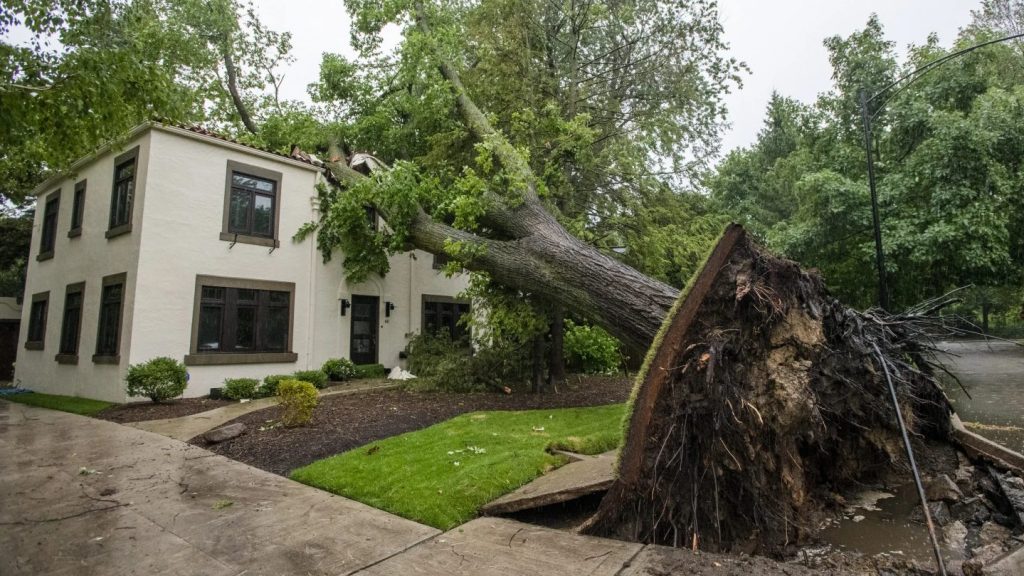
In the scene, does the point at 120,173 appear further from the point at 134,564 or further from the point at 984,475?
the point at 984,475

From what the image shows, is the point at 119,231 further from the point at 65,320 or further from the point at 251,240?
the point at 65,320

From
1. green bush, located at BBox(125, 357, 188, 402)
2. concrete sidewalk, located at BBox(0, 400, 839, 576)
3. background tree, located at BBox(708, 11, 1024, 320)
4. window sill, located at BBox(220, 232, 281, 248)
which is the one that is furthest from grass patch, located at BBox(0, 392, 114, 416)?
background tree, located at BBox(708, 11, 1024, 320)

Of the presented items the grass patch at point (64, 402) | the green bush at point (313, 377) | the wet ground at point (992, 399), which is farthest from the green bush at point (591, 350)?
the grass patch at point (64, 402)

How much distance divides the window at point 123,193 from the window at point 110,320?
1.06 meters

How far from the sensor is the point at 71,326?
11.7 metres

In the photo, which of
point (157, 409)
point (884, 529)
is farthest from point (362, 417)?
point (884, 529)

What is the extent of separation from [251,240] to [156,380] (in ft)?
11.8

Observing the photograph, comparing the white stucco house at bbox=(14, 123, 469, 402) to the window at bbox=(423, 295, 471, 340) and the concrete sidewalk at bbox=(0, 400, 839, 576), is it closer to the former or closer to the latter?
the window at bbox=(423, 295, 471, 340)

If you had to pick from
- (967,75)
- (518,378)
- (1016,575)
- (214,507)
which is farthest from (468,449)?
(967,75)

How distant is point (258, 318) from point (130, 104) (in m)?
5.93

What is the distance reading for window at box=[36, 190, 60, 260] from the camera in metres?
13.2

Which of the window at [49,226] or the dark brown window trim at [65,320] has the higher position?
the window at [49,226]

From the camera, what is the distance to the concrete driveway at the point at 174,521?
3.02 metres

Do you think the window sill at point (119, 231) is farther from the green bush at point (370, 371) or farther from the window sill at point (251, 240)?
the green bush at point (370, 371)
